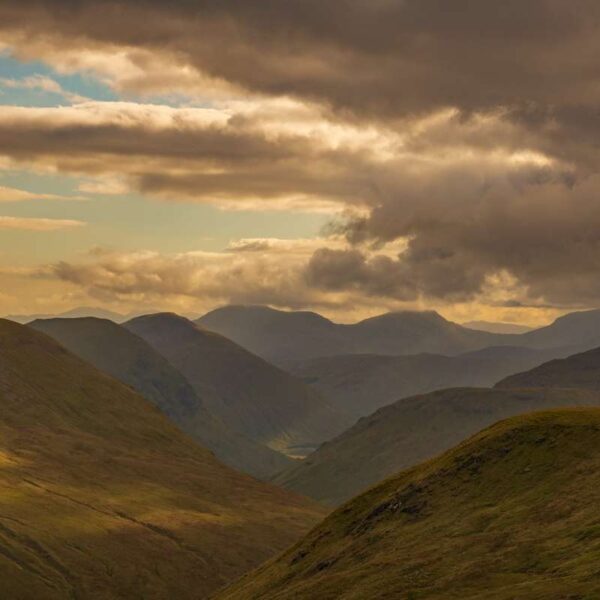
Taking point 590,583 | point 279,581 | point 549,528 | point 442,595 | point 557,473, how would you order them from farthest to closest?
point 279,581
point 557,473
point 549,528
point 442,595
point 590,583

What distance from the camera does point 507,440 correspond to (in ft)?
639

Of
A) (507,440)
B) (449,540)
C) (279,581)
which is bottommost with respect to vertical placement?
(279,581)

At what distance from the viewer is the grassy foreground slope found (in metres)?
124

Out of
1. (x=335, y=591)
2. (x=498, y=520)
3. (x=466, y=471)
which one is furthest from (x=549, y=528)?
(x=466, y=471)

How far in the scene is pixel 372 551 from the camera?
579ft

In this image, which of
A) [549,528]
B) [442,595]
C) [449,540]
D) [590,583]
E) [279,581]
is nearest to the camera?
[590,583]

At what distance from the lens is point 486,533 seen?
154625 mm

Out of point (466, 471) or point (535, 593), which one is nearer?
point (535, 593)

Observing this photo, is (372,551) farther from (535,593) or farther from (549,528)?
(535,593)

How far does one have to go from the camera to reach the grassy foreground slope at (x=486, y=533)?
123562 mm

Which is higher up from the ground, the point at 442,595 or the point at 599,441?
the point at 599,441

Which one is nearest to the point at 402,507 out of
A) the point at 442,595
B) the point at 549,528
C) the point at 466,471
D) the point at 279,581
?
the point at 466,471

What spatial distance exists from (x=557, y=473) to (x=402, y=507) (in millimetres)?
32245

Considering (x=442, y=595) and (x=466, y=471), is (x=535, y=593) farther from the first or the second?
(x=466, y=471)
